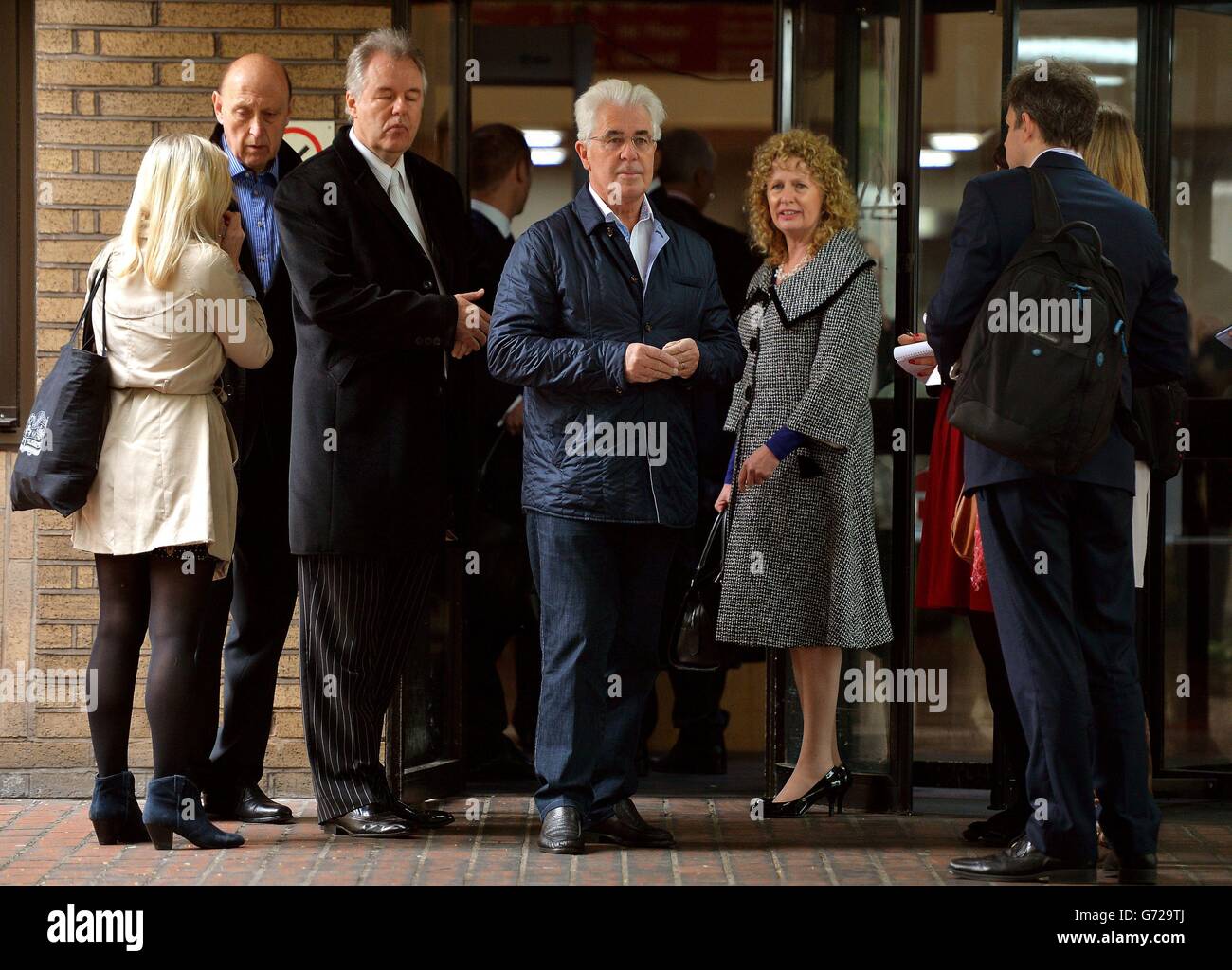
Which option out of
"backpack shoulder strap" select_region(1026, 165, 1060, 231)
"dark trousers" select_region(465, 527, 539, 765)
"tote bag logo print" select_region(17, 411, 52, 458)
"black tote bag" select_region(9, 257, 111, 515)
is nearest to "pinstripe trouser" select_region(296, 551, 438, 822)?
"black tote bag" select_region(9, 257, 111, 515)

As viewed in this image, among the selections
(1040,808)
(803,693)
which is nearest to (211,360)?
(803,693)

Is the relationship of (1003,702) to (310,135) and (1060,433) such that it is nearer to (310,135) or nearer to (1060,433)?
(1060,433)

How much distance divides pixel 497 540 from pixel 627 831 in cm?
170

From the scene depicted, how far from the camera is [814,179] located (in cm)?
532

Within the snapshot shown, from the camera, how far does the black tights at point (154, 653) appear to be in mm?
4758

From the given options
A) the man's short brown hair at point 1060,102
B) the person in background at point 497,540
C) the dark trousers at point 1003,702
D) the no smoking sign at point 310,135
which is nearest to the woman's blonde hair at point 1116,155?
the man's short brown hair at point 1060,102

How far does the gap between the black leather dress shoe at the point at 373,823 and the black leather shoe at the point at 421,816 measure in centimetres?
1

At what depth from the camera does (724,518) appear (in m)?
5.42

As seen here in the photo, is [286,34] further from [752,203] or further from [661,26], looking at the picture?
[661,26]

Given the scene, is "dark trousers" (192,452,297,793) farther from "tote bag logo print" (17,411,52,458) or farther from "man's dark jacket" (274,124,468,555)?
"tote bag logo print" (17,411,52,458)

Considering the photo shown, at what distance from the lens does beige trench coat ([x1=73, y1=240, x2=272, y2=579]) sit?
473cm

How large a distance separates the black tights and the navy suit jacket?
222 cm

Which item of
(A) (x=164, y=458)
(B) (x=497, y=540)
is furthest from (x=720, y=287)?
(A) (x=164, y=458)

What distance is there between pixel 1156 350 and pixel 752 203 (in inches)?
59.8
